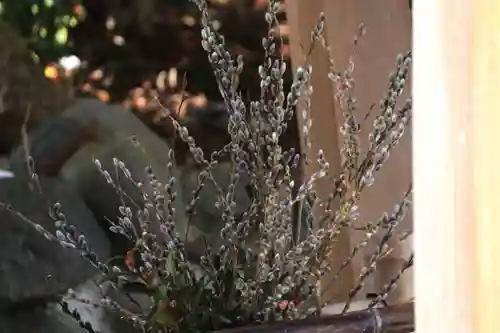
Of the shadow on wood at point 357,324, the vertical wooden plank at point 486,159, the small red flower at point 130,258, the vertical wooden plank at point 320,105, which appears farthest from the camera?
the vertical wooden plank at point 320,105

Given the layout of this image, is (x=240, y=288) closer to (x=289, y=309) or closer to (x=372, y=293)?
(x=289, y=309)

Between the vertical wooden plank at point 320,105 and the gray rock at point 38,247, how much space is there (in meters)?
0.35

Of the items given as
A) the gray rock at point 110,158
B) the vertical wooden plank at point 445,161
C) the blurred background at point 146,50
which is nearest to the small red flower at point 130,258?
the gray rock at point 110,158

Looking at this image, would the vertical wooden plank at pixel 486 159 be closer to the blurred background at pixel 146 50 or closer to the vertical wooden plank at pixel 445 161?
the vertical wooden plank at pixel 445 161

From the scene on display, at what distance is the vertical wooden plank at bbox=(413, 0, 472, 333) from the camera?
1.34ft

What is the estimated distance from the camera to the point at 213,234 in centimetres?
102

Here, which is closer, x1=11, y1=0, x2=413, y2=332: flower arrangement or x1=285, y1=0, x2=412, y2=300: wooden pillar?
x1=11, y1=0, x2=413, y2=332: flower arrangement

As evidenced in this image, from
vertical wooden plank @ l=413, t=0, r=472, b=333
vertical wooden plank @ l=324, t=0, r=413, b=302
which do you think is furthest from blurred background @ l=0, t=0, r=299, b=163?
vertical wooden plank @ l=413, t=0, r=472, b=333

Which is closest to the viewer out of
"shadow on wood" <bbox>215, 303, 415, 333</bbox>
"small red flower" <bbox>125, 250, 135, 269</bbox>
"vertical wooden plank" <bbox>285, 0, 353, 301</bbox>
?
"shadow on wood" <bbox>215, 303, 415, 333</bbox>

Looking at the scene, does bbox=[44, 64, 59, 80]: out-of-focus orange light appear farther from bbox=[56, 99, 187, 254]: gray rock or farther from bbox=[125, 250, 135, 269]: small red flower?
bbox=[125, 250, 135, 269]: small red flower

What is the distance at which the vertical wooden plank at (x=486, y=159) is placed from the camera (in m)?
0.40

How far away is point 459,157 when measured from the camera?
0.42m

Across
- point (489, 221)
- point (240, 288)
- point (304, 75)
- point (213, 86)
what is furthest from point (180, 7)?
point (489, 221)

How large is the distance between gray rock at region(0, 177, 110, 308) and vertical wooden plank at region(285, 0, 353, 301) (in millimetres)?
346
